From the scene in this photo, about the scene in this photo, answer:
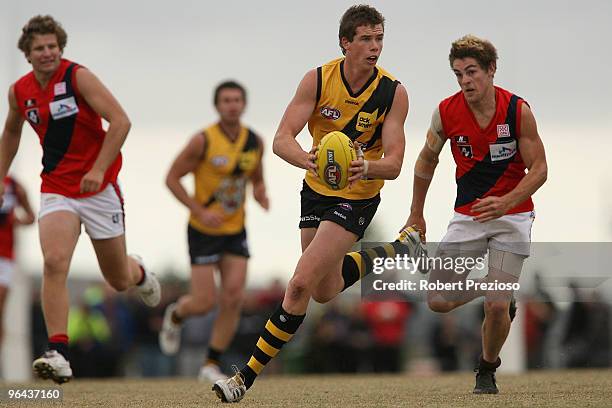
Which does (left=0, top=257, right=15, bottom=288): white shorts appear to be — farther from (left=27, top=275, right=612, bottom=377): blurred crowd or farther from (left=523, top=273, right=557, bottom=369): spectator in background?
(left=523, top=273, right=557, bottom=369): spectator in background

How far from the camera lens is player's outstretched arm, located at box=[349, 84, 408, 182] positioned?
7438 millimetres

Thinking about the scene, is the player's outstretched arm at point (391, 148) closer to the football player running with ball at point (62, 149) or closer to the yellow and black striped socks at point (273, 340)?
the yellow and black striped socks at point (273, 340)

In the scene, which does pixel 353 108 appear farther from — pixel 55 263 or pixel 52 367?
pixel 52 367

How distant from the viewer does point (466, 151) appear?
27.2 ft

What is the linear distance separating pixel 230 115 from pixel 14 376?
6.69 m

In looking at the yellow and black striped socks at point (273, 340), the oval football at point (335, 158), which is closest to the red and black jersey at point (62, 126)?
the yellow and black striped socks at point (273, 340)

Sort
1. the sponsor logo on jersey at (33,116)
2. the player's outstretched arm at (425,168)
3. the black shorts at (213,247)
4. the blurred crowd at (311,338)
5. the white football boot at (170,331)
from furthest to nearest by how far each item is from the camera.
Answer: the blurred crowd at (311,338)
the white football boot at (170,331)
the black shorts at (213,247)
the sponsor logo on jersey at (33,116)
the player's outstretched arm at (425,168)

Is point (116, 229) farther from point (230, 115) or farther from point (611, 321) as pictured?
point (611, 321)

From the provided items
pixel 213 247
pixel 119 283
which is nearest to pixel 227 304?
pixel 213 247

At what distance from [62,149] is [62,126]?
19cm

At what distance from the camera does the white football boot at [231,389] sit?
7562mm

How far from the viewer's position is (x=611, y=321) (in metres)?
17.0

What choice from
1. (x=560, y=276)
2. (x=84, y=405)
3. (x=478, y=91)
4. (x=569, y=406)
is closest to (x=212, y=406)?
(x=84, y=405)

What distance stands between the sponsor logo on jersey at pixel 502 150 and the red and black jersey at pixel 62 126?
9.96ft
